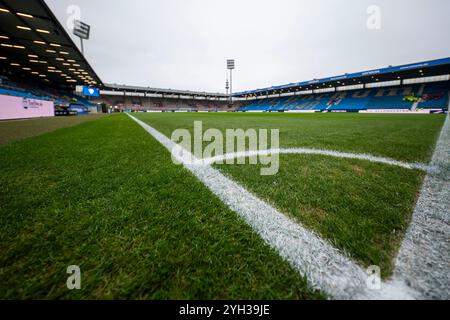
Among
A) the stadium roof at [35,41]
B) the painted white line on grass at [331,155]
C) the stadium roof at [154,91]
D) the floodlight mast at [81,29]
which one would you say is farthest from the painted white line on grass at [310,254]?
the stadium roof at [154,91]

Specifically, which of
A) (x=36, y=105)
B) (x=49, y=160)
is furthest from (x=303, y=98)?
(x=49, y=160)

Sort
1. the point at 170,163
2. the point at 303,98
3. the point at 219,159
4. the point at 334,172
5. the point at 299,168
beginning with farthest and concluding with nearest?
the point at 303,98
the point at 219,159
the point at 170,163
the point at 299,168
the point at 334,172

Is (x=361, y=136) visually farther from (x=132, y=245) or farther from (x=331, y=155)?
(x=132, y=245)

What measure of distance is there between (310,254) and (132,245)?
31.2 inches

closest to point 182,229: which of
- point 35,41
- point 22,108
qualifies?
point 22,108

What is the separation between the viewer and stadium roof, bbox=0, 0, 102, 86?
362 inches

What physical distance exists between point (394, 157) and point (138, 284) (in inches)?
120

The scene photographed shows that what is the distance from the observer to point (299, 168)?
1.94 m

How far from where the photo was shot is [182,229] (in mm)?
954

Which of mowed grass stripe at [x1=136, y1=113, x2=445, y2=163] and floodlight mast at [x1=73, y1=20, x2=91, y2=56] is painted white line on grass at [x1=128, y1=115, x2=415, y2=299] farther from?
floodlight mast at [x1=73, y1=20, x2=91, y2=56]

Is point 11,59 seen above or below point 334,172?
above

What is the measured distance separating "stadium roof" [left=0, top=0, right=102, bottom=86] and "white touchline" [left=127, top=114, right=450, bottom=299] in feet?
43.4

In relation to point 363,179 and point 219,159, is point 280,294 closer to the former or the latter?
point 363,179

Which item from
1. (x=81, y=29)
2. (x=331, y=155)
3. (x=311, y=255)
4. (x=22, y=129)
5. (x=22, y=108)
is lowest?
(x=311, y=255)
